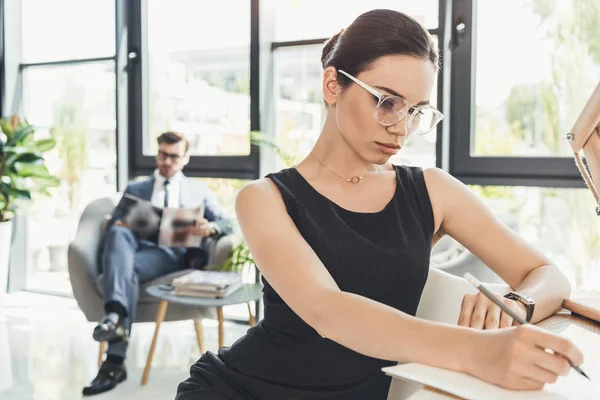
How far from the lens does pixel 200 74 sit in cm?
483

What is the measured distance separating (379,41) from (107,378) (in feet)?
8.86

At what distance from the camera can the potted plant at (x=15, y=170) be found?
5.05m

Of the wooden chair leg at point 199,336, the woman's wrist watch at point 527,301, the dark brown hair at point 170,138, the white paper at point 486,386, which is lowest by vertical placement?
the wooden chair leg at point 199,336

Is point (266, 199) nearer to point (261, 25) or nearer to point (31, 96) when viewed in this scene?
point (261, 25)

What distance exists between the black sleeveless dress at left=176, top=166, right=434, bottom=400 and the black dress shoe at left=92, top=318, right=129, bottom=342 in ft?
7.34

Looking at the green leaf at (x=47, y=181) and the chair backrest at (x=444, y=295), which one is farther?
the green leaf at (x=47, y=181)

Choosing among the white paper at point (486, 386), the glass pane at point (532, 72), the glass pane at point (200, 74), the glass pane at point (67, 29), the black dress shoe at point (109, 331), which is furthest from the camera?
the glass pane at point (67, 29)

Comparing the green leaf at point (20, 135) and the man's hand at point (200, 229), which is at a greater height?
the green leaf at point (20, 135)

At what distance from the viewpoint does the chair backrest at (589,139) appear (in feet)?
2.76

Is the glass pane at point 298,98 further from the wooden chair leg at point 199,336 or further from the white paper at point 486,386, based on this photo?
the white paper at point 486,386

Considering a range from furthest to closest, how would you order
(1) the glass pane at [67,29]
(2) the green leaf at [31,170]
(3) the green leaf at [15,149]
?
(1) the glass pane at [67,29], (2) the green leaf at [31,170], (3) the green leaf at [15,149]

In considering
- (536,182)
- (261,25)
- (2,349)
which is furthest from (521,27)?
(2,349)

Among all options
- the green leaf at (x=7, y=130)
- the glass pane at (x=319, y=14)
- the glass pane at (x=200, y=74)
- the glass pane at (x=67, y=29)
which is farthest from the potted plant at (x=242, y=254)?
the green leaf at (x=7, y=130)

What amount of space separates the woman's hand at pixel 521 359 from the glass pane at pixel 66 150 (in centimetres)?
485
